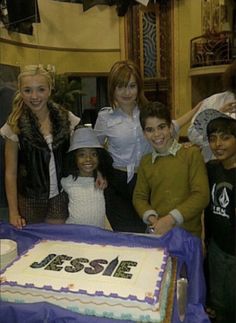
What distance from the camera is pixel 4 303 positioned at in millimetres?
580

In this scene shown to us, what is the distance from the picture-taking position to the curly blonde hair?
87cm

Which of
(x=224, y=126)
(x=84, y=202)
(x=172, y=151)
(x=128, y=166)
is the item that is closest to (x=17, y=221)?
(x=84, y=202)

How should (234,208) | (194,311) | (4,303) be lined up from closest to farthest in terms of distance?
1. (4,303)
2. (194,311)
3. (234,208)

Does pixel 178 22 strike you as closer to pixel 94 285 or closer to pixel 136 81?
pixel 136 81

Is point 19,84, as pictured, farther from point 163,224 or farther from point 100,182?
point 163,224

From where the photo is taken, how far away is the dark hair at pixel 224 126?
0.85 m

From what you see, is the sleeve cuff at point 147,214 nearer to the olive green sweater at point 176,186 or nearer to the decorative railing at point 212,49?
the olive green sweater at point 176,186

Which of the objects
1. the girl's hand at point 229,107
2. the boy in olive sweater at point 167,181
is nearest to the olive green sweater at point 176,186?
the boy in olive sweater at point 167,181

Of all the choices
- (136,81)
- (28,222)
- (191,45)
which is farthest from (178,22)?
(28,222)

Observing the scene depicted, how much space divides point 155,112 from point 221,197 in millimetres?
253

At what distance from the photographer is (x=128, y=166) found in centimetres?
92

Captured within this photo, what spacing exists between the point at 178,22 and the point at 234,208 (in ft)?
1.50

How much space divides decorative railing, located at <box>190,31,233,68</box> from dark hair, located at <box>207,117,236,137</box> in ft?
0.45

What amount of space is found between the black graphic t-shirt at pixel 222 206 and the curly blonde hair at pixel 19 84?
45cm
